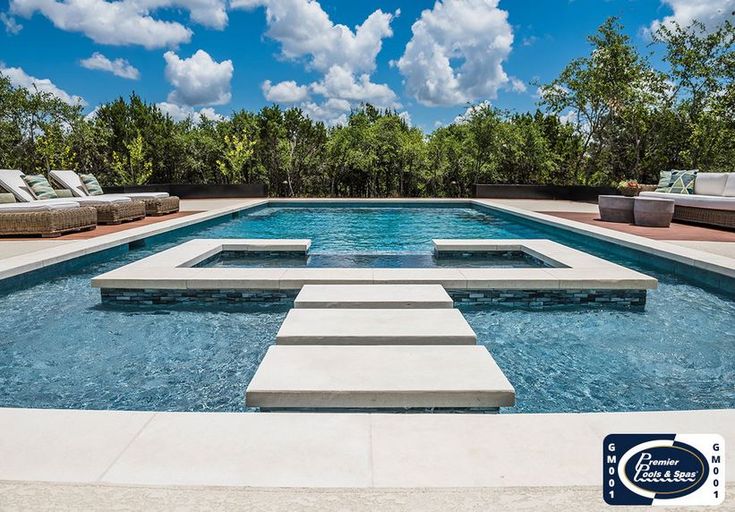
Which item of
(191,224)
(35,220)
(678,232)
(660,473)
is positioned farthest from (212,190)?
(660,473)

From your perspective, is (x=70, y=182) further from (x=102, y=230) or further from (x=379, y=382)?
(x=379, y=382)

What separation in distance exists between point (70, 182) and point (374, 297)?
31.0 ft

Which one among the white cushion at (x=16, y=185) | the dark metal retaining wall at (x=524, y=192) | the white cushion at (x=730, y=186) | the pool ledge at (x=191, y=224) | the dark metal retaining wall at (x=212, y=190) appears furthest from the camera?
the dark metal retaining wall at (x=212, y=190)

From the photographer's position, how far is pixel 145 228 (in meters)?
8.39

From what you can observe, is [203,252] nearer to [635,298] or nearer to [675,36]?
[635,298]

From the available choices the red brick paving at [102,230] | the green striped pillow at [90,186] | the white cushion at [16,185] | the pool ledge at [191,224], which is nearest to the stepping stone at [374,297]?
the pool ledge at [191,224]

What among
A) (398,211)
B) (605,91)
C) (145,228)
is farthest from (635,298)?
(605,91)

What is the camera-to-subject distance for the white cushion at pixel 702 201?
27.9 feet

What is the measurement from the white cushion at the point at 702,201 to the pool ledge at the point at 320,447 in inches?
312

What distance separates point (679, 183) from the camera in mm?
10516

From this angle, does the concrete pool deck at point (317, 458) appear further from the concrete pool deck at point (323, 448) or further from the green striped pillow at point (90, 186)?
the green striped pillow at point (90, 186)

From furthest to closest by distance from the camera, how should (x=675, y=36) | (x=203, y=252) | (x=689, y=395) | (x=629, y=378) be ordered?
1. (x=675, y=36)
2. (x=203, y=252)
3. (x=629, y=378)
4. (x=689, y=395)

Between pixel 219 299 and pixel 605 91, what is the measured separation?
15.3 m

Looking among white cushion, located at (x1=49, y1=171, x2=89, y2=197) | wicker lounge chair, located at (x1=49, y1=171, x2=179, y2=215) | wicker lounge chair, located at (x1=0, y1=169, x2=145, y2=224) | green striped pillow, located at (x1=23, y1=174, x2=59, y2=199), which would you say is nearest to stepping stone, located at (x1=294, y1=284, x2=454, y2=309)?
wicker lounge chair, located at (x1=0, y1=169, x2=145, y2=224)
